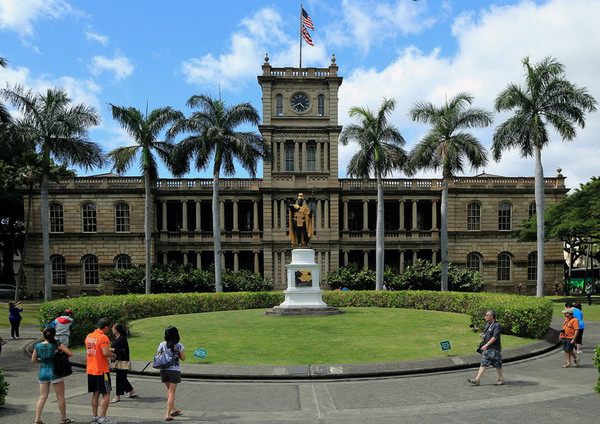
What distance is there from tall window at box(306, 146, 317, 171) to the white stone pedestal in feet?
67.0

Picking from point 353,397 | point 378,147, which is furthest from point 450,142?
point 353,397

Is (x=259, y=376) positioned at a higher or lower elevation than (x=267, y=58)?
lower

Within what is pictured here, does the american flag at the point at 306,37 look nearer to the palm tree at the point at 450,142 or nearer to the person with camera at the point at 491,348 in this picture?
the palm tree at the point at 450,142

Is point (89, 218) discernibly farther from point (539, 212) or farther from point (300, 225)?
point (539, 212)

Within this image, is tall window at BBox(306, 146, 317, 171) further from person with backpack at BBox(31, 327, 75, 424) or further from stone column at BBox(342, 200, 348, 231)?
person with backpack at BBox(31, 327, 75, 424)

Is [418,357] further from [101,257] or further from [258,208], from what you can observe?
[101,257]

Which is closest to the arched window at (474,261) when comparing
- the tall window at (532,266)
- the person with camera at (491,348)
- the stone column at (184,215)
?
the tall window at (532,266)

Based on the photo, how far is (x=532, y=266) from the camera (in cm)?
4488

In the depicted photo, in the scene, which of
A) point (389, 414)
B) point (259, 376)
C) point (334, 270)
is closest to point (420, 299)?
point (334, 270)

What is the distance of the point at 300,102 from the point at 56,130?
64.6ft

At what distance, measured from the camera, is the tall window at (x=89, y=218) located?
43.6m

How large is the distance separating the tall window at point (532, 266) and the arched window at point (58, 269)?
130 feet

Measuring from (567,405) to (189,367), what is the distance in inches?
321

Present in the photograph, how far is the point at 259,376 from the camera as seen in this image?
1197 centimetres
